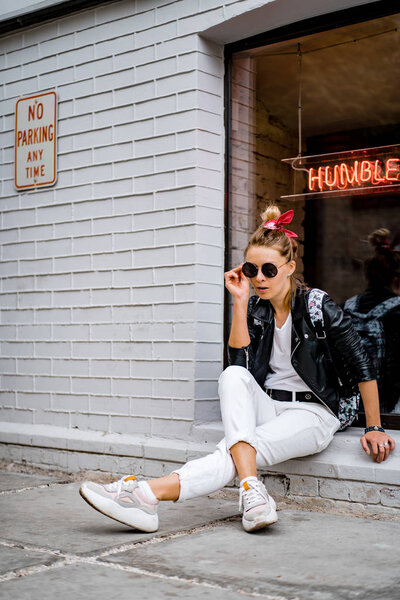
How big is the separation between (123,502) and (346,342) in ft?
4.55

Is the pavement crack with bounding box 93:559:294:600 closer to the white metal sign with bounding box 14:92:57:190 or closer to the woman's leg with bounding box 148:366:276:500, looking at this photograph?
the woman's leg with bounding box 148:366:276:500

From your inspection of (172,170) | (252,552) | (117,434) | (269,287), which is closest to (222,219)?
(172,170)

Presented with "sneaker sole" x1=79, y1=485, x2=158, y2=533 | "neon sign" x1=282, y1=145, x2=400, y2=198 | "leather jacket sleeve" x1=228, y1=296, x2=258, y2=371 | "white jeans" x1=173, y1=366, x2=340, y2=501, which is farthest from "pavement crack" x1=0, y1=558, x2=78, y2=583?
"neon sign" x1=282, y1=145, x2=400, y2=198

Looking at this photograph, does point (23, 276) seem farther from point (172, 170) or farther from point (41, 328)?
point (172, 170)

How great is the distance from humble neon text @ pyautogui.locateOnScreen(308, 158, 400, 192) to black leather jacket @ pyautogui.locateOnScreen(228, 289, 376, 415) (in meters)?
1.18

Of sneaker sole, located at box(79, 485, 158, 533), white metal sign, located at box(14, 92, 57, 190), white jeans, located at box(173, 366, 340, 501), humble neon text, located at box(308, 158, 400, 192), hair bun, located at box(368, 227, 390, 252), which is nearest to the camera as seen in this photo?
sneaker sole, located at box(79, 485, 158, 533)

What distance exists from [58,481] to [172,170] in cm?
219

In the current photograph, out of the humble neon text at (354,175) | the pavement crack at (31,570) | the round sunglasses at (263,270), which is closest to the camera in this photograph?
the pavement crack at (31,570)

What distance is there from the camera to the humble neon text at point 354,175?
16.1ft

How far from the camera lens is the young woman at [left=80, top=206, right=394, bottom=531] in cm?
363

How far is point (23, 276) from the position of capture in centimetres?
601

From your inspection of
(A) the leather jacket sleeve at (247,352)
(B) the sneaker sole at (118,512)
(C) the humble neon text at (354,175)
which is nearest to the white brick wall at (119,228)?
(C) the humble neon text at (354,175)

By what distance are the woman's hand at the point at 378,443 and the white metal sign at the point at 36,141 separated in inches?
122

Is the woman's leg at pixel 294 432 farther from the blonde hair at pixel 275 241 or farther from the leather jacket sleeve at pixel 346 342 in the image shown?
the blonde hair at pixel 275 241
